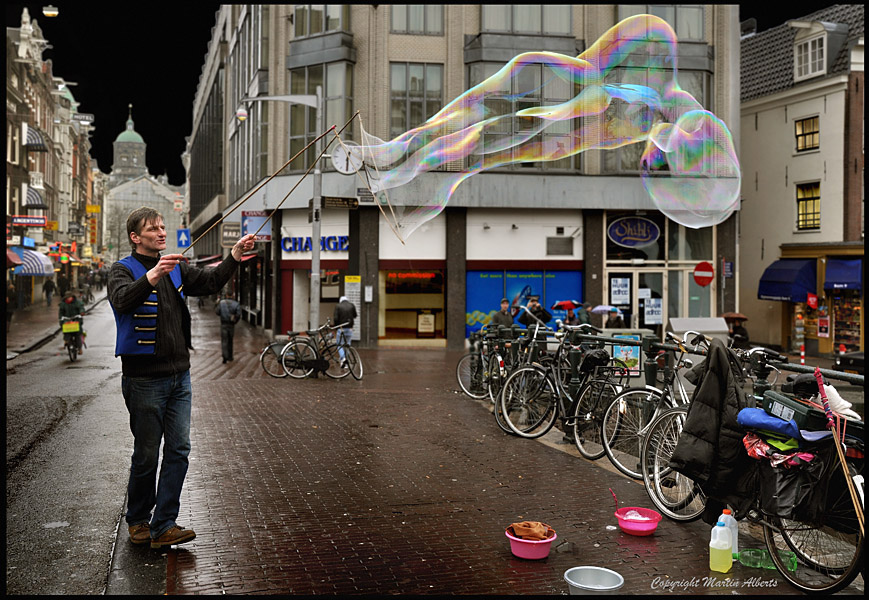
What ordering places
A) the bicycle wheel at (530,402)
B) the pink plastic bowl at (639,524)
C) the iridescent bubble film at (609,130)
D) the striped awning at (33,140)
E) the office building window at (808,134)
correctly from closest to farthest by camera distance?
the pink plastic bowl at (639,524)
the bicycle wheel at (530,402)
the iridescent bubble film at (609,130)
the office building window at (808,134)
the striped awning at (33,140)

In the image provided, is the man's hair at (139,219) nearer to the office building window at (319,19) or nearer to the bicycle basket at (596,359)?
the bicycle basket at (596,359)

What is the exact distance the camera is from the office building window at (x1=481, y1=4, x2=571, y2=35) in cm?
2534

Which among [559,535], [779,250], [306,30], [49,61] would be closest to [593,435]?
[559,535]

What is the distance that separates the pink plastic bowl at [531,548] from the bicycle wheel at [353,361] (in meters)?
11.1

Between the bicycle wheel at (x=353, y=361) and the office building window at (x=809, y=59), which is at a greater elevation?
the office building window at (x=809, y=59)

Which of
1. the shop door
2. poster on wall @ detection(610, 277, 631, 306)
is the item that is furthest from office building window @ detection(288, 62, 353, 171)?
the shop door

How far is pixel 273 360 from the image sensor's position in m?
17.0

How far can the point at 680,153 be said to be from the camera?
32.3 feet

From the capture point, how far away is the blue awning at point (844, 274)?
25319mm

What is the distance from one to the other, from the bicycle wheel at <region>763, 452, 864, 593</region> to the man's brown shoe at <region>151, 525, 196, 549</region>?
3.66 meters

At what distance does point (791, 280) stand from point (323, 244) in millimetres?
16004

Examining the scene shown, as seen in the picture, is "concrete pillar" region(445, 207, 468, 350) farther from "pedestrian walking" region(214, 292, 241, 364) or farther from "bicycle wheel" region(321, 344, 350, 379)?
"bicycle wheel" region(321, 344, 350, 379)

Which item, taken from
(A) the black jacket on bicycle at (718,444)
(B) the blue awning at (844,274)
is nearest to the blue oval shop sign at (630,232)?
(B) the blue awning at (844,274)

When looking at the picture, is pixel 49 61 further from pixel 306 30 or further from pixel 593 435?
pixel 593 435
